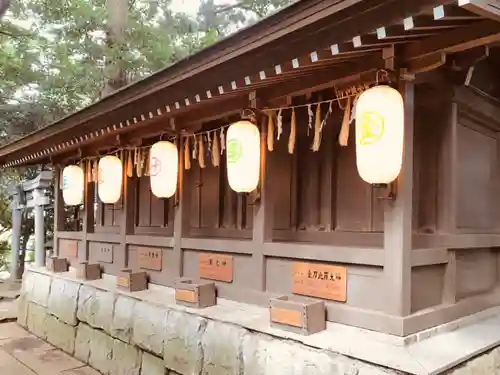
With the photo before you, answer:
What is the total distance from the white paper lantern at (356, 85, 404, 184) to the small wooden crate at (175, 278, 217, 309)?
2.62m

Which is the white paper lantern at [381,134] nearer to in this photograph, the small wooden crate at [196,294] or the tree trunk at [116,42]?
the small wooden crate at [196,294]

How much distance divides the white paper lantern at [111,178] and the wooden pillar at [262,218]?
10.5 feet

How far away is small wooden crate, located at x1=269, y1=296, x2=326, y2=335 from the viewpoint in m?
4.03

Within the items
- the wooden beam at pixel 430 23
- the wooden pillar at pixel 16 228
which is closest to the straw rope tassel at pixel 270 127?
the wooden beam at pixel 430 23

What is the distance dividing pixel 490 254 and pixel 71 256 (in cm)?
755

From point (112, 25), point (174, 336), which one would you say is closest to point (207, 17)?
point (112, 25)

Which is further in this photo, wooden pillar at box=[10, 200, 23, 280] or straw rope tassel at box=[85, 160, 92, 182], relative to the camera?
wooden pillar at box=[10, 200, 23, 280]

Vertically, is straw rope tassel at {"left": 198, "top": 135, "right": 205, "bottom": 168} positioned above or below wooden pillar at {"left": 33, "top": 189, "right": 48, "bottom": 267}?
above

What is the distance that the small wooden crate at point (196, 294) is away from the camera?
17.5 feet

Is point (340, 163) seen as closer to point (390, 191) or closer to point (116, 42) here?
point (390, 191)

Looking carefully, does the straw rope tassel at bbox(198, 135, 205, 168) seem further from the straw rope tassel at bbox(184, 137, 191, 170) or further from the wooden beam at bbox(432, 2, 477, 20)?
the wooden beam at bbox(432, 2, 477, 20)

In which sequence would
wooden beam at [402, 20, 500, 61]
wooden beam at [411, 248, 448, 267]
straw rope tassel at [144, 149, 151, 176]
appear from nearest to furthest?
wooden beam at [402, 20, 500, 61] < wooden beam at [411, 248, 448, 267] < straw rope tassel at [144, 149, 151, 176]

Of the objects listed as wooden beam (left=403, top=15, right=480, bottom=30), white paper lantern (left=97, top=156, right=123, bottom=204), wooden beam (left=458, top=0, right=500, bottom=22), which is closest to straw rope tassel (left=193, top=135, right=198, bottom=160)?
white paper lantern (left=97, top=156, right=123, bottom=204)

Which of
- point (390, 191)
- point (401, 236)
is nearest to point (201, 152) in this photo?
point (390, 191)
